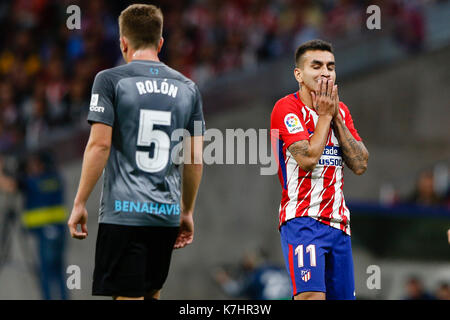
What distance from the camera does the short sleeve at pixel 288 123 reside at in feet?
16.0

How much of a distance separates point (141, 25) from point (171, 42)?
8727 millimetres

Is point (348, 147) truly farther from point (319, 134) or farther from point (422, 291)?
point (422, 291)

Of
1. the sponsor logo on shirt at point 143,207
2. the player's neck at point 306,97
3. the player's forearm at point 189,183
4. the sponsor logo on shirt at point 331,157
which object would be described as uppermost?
the player's neck at point 306,97

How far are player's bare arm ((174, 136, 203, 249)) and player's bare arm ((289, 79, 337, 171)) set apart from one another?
59cm

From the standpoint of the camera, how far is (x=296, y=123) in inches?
194

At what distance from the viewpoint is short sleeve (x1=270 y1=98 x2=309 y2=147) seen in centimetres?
489

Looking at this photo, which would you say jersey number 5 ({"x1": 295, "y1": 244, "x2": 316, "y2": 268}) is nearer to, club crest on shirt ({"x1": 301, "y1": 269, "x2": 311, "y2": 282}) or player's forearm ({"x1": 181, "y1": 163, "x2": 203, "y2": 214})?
club crest on shirt ({"x1": 301, "y1": 269, "x2": 311, "y2": 282})

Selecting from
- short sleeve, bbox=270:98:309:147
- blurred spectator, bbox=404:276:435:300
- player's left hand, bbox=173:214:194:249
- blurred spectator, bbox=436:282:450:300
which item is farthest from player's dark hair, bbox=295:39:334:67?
blurred spectator, bbox=404:276:435:300

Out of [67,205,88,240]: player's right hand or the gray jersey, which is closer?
[67,205,88,240]: player's right hand

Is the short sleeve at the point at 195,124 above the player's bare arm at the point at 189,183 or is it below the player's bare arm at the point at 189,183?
above

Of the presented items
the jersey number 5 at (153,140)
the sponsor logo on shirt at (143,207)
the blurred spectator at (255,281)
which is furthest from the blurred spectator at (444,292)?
the jersey number 5 at (153,140)

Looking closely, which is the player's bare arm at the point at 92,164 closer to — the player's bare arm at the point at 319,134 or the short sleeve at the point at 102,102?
the short sleeve at the point at 102,102

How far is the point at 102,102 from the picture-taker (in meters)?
4.50

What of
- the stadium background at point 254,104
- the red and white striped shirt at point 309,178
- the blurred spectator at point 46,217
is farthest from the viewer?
the stadium background at point 254,104
